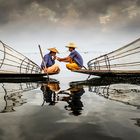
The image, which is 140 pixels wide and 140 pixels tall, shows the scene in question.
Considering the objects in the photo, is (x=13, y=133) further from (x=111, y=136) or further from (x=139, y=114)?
(x=139, y=114)

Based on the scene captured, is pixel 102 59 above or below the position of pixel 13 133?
above

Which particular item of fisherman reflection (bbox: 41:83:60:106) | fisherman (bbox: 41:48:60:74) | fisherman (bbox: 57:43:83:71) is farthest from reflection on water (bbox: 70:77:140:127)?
fisherman (bbox: 57:43:83:71)

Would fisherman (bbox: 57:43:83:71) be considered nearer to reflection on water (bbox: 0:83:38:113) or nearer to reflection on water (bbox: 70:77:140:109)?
reflection on water (bbox: 70:77:140:109)

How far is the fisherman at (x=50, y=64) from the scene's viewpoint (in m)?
20.3

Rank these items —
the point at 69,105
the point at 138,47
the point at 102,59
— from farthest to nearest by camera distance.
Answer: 1. the point at 102,59
2. the point at 138,47
3. the point at 69,105

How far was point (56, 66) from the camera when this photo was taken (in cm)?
2069

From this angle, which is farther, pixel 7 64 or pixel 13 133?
pixel 7 64

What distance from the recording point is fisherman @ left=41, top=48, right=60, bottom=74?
20.3 m

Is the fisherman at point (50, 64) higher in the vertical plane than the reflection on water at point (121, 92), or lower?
higher

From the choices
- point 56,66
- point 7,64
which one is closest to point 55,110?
point 7,64

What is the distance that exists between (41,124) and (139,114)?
175cm

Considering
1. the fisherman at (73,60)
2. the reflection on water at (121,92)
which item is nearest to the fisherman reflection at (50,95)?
the reflection on water at (121,92)

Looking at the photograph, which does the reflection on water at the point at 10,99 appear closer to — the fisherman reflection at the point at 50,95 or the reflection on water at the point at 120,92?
the fisherman reflection at the point at 50,95

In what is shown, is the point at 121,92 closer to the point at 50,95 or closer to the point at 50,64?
the point at 50,95
